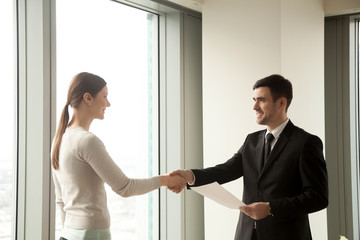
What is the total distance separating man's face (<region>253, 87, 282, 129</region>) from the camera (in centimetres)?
241

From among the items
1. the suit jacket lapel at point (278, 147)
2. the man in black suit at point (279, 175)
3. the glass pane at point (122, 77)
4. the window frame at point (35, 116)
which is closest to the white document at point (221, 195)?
the man in black suit at point (279, 175)

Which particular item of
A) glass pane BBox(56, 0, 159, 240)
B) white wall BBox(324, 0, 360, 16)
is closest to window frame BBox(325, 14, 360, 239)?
white wall BBox(324, 0, 360, 16)

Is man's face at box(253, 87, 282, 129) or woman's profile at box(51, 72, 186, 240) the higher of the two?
man's face at box(253, 87, 282, 129)

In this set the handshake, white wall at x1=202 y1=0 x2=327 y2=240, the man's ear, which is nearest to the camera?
the man's ear

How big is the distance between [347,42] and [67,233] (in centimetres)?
315

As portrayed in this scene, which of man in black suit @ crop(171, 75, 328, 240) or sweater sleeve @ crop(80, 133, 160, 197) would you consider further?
man in black suit @ crop(171, 75, 328, 240)

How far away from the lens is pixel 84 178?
2.01 m

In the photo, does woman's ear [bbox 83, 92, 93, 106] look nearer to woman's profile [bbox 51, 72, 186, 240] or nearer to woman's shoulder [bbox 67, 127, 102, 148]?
woman's profile [bbox 51, 72, 186, 240]

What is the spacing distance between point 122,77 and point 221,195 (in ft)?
4.95

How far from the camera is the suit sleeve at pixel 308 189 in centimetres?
215

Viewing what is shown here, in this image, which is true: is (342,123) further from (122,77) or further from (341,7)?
(122,77)

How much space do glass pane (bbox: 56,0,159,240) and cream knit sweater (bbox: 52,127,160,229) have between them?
3.33ft

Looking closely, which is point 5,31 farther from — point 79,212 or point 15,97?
point 79,212

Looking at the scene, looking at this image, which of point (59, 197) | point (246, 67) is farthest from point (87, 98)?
point (246, 67)
